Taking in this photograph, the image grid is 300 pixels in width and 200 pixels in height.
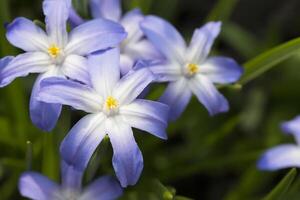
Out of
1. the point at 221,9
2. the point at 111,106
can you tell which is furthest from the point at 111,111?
the point at 221,9

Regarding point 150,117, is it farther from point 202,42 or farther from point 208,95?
point 202,42

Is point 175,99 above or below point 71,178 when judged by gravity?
above

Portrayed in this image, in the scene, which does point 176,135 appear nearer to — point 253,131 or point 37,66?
point 253,131

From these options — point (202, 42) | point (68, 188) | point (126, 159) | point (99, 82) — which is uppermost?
point (202, 42)

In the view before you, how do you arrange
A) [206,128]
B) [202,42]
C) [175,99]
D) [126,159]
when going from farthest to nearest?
[206,128]
[202,42]
[175,99]
[126,159]

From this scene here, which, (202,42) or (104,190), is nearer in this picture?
(104,190)

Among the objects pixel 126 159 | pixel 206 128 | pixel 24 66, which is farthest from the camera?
pixel 206 128

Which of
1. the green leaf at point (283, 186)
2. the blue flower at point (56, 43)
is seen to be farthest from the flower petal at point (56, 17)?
the green leaf at point (283, 186)

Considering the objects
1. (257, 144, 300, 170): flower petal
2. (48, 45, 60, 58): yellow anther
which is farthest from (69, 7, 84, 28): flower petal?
(257, 144, 300, 170): flower petal
